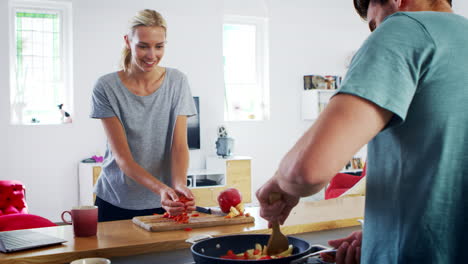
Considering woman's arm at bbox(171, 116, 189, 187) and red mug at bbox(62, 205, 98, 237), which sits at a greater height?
woman's arm at bbox(171, 116, 189, 187)

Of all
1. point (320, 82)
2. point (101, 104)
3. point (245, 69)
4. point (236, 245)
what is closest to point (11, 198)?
point (101, 104)

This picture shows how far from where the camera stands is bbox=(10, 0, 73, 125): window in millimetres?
5668

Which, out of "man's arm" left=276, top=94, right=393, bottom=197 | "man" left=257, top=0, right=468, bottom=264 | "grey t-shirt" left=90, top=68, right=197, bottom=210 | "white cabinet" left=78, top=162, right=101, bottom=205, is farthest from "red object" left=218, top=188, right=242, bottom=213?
"white cabinet" left=78, top=162, right=101, bottom=205

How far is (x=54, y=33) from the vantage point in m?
5.84

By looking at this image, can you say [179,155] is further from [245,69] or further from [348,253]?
[245,69]

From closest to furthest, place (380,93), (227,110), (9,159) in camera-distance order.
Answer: (380,93), (9,159), (227,110)

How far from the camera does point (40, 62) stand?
19.0ft

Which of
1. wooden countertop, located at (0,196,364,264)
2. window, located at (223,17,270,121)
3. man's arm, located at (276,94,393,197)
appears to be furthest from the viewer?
window, located at (223,17,270,121)

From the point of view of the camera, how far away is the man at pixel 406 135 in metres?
0.70

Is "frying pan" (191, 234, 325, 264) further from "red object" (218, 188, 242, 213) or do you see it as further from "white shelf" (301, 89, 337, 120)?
"white shelf" (301, 89, 337, 120)

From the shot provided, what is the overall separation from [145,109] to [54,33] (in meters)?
4.10

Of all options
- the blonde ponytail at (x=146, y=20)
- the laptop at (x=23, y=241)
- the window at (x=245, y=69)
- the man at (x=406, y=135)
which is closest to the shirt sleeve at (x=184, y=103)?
the blonde ponytail at (x=146, y=20)

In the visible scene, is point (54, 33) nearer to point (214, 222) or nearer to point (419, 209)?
point (214, 222)

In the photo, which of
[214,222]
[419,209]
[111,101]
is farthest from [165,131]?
[419,209]
